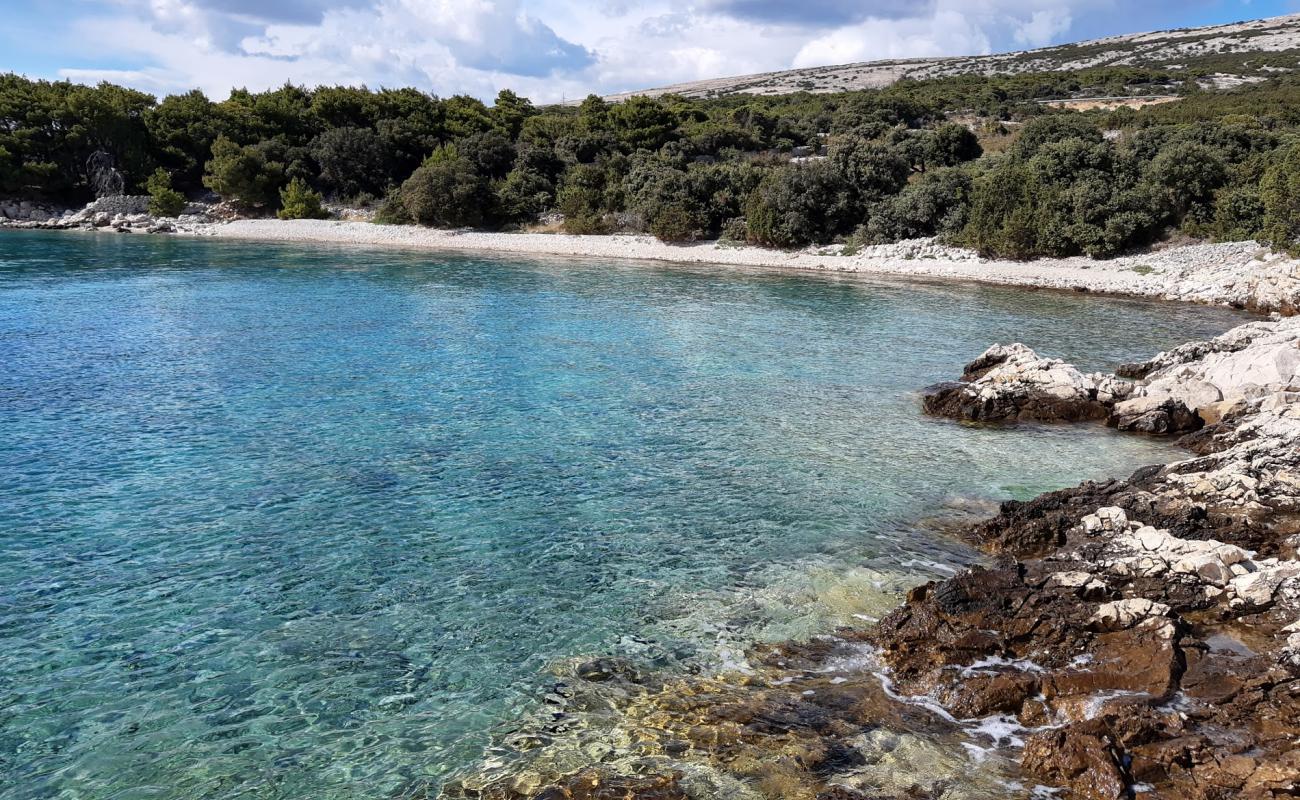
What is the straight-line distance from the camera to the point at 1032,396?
14.6m

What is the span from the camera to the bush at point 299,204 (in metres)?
53.2

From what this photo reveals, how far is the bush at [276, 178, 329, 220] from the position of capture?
5325cm

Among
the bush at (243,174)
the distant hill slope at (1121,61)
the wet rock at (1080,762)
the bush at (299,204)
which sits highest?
the distant hill slope at (1121,61)

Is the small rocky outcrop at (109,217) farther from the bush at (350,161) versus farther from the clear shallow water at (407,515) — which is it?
the clear shallow water at (407,515)

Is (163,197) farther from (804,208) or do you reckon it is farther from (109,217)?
(804,208)

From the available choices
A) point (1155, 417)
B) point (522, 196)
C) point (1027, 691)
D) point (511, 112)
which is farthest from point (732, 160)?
point (1027, 691)

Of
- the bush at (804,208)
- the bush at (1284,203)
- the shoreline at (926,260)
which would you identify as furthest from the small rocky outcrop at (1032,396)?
the bush at (804,208)

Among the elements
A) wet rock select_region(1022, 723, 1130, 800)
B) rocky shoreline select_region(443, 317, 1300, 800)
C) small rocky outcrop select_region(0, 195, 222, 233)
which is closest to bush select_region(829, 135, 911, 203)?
rocky shoreline select_region(443, 317, 1300, 800)

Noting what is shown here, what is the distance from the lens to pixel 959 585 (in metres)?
7.26

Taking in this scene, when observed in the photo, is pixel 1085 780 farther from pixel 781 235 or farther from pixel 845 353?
pixel 781 235

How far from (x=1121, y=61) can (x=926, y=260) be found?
76.5 metres

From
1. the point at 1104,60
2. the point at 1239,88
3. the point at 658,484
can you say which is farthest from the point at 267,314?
the point at 1104,60

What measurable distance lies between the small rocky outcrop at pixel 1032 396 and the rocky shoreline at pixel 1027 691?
199 inches

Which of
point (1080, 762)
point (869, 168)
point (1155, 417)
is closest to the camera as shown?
point (1080, 762)
